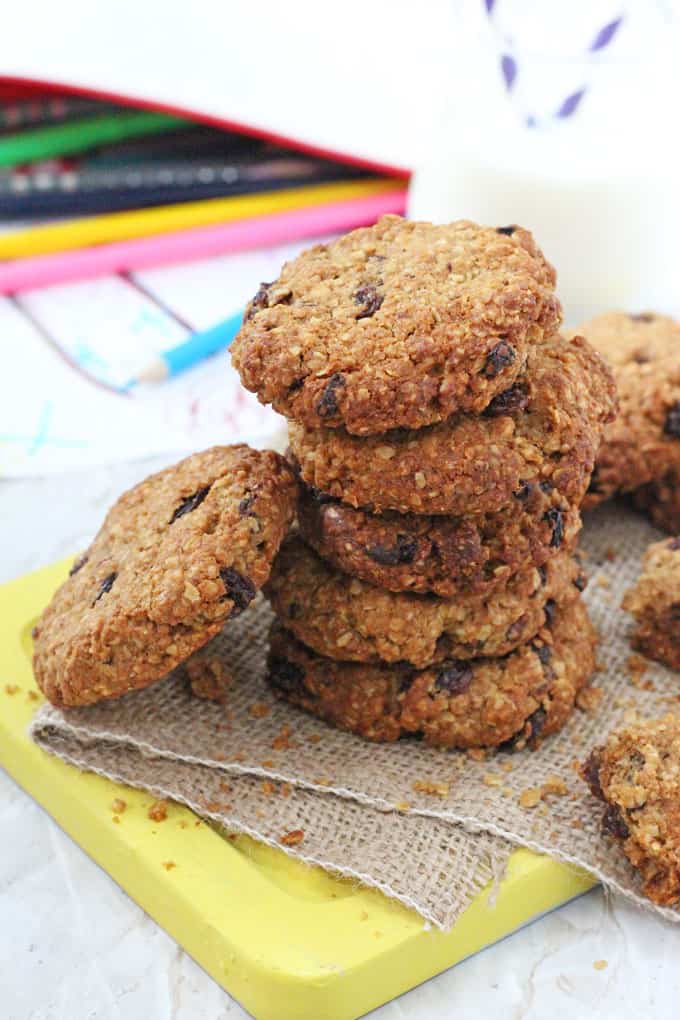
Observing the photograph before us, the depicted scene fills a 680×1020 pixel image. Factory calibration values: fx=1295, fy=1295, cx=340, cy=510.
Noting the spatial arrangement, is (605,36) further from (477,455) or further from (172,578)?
(172,578)

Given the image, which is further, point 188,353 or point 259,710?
point 188,353

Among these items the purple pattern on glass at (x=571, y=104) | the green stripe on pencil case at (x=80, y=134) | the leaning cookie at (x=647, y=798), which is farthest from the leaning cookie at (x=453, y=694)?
the green stripe on pencil case at (x=80, y=134)

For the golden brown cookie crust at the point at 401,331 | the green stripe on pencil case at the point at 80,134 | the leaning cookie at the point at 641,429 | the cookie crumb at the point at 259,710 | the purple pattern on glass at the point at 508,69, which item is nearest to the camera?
the golden brown cookie crust at the point at 401,331

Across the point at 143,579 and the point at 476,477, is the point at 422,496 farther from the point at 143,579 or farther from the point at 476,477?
the point at 143,579

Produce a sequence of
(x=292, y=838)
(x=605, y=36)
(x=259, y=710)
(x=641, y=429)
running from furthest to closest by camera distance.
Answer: (x=605, y=36)
(x=641, y=429)
(x=259, y=710)
(x=292, y=838)

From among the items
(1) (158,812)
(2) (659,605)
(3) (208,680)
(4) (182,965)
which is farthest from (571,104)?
(4) (182,965)

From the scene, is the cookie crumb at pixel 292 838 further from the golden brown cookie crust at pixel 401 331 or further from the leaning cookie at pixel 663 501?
the leaning cookie at pixel 663 501

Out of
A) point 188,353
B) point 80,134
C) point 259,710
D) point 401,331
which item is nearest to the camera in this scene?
point 401,331
